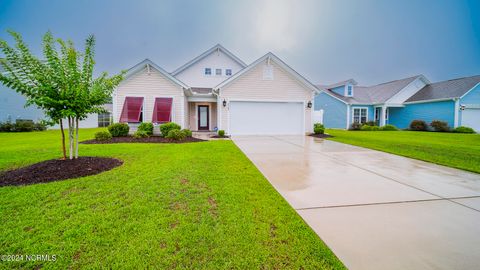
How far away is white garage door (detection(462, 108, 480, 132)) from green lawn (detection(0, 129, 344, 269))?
79.2 ft

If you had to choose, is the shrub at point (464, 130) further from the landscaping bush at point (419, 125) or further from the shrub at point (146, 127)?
the shrub at point (146, 127)

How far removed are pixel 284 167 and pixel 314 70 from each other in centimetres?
2435

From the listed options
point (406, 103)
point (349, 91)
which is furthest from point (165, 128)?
point (406, 103)

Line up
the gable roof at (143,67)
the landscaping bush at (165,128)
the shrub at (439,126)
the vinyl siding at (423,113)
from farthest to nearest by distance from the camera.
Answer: the vinyl siding at (423,113), the shrub at (439,126), the gable roof at (143,67), the landscaping bush at (165,128)

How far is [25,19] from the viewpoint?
57.0 feet

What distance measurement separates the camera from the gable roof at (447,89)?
18094mm

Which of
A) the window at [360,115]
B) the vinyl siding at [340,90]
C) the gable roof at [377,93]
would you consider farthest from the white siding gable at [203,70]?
the window at [360,115]

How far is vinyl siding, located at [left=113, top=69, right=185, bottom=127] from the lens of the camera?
42.3 feet

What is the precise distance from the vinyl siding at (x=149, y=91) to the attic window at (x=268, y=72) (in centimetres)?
572

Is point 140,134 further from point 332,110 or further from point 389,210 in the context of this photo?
point 332,110

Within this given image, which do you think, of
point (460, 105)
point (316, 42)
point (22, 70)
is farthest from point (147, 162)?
point (460, 105)

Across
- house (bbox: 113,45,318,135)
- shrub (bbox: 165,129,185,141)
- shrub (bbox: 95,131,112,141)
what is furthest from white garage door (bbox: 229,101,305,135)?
shrub (bbox: 95,131,112,141)

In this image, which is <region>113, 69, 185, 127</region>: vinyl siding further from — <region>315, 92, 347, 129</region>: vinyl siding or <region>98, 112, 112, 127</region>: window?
<region>315, 92, 347, 129</region>: vinyl siding

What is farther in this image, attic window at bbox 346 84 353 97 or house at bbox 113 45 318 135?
attic window at bbox 346 84 353 97
